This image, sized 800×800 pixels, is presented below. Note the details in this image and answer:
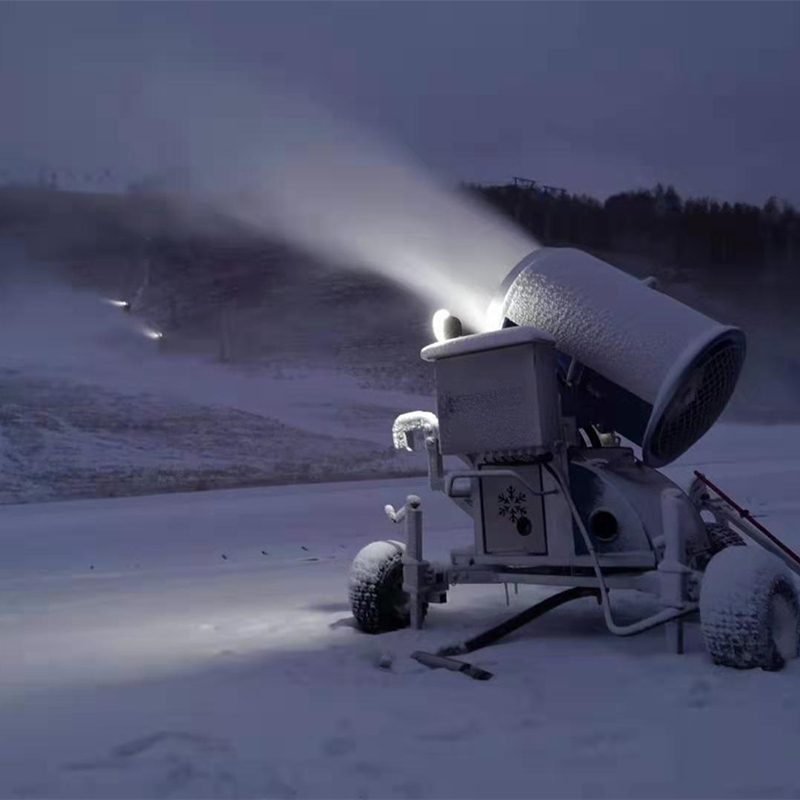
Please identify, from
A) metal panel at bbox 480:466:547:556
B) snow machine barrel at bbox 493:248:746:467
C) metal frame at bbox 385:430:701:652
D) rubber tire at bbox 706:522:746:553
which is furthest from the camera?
rubber tire at bbox 706:522:746:553

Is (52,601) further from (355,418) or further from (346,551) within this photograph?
(355,418)

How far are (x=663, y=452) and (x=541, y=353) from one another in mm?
840

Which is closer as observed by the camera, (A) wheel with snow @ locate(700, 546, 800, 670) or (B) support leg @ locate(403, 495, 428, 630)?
(A) wheel with snow @ locate(700, 546, 800, 670)

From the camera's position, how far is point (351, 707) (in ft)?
11.7

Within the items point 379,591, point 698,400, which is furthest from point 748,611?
point 379,591

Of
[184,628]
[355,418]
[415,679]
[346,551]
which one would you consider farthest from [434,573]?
[355,418]

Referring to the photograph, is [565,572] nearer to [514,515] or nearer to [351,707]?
[514,515]

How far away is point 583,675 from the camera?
4.00 metres

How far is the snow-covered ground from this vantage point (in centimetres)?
278

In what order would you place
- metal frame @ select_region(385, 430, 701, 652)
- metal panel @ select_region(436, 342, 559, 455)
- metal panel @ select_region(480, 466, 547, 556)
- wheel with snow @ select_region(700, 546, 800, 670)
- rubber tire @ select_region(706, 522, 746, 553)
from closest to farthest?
wheel with snow @ select_region(700, 546, 800, 670), metal frame @ select_region(385, 430, 701, 652), metal panel @ select_region(436, 342, 559, 455), metal panel @ select_region(480, 466, 547, 556), rubber tire @ select_region(706, 522, 746, 553)

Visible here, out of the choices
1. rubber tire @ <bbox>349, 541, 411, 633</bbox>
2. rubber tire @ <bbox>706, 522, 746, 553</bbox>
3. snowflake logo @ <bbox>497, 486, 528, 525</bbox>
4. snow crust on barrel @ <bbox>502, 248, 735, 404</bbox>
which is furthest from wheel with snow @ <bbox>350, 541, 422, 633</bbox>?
rubber tire @ <bbox>706, 522, 746, 553</bbox>

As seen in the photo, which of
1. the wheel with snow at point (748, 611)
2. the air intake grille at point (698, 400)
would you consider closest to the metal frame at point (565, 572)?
the wheel with snow at point (748, 611)

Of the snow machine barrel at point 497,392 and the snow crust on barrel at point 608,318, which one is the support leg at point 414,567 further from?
the snow crust on barrel at point 608,318

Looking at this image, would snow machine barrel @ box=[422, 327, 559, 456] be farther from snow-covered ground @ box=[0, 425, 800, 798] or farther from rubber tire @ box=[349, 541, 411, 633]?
snow-covered ground @ box=[0, 425, 800, 798]
